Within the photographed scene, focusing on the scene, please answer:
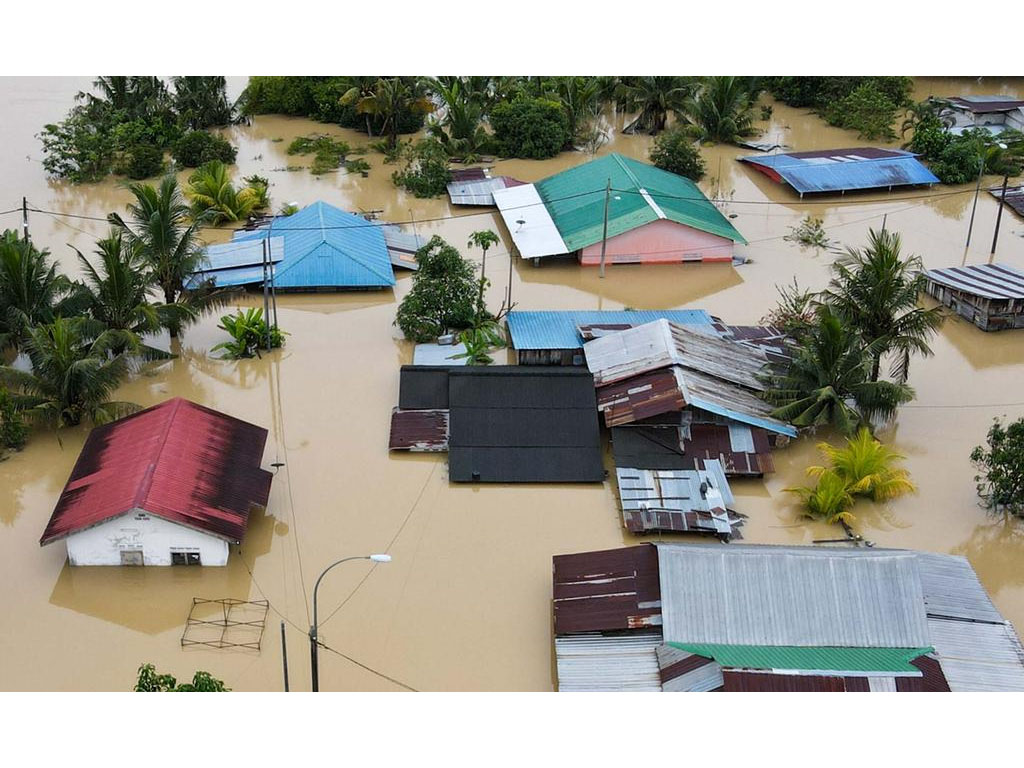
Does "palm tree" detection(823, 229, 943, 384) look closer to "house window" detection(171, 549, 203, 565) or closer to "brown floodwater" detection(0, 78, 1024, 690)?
"brown floodwater" detection(0, 78, 1024, 690)

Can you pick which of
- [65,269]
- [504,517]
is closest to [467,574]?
[504,517]

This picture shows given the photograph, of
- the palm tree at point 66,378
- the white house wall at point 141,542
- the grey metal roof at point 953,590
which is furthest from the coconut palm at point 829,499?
the palm tree at point 66,378

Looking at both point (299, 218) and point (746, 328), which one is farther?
point (299, 218)

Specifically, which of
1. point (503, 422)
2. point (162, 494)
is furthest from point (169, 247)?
point (503, 422)

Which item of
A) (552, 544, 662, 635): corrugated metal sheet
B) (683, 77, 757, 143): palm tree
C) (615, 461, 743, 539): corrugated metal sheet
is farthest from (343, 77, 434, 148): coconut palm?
(552, 544, 662, 635): corrugated metal sheet

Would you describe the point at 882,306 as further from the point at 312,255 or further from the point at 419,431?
the point at 312,255

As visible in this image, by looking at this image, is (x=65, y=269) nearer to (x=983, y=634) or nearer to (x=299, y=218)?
(x=299, y=218)

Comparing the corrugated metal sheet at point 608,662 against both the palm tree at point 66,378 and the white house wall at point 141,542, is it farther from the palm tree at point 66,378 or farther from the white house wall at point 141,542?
the palm tree at point 66,378
